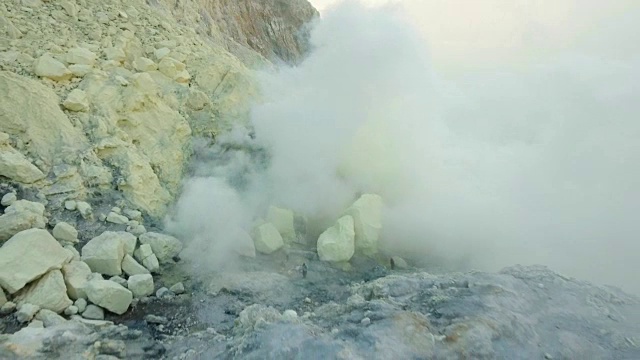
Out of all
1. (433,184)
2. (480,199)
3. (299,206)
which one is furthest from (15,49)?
(480,199)

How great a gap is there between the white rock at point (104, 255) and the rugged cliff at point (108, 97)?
74 centimetres

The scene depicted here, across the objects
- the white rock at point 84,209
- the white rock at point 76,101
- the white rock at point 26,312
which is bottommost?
the white rock at point 26,312

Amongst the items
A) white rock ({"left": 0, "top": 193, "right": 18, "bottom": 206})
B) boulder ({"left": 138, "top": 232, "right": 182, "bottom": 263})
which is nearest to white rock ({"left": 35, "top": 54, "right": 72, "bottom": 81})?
white rock ({"left": 0, "top": 193, "right": 18, "bottom": 206})

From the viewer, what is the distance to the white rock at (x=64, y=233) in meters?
3.98

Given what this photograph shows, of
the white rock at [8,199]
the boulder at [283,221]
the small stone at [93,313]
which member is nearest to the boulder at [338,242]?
the boulder at [283,221]

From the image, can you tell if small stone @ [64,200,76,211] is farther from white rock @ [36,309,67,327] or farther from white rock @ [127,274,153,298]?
white rock @ [36,309,67,327]

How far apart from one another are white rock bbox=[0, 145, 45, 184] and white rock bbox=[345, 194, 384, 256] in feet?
10.4

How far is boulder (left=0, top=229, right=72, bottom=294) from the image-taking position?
10.8ft

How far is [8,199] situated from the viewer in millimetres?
4043

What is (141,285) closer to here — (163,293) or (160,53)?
(163,293)

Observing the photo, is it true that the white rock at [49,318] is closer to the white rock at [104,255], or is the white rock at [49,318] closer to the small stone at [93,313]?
the small stone at [93,313]

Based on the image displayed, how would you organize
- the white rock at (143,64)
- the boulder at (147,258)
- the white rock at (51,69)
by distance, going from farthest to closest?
the white rock at (143,64)
the white rock at (51,69)
the boulder at (147,258)

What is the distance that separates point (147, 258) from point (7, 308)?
1190mm

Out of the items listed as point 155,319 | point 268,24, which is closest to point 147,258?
point 155,319
